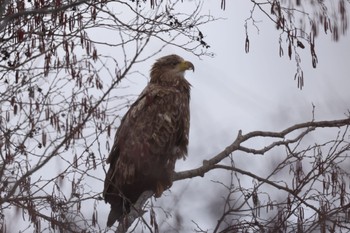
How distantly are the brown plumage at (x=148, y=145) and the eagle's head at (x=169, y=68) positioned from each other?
0.93 feet

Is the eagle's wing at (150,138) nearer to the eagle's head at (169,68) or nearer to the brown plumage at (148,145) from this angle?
the brown plumage at (148,145)

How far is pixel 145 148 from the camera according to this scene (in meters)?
7.25

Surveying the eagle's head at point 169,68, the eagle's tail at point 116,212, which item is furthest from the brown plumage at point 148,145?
the eagle's head at point 169,68

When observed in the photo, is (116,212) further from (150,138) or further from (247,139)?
(247,139)

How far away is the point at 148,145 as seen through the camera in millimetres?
7289

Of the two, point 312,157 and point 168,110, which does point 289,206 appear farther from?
point 168,110

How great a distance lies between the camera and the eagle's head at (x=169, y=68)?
7953 mm

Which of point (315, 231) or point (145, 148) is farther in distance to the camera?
point (145, 148)

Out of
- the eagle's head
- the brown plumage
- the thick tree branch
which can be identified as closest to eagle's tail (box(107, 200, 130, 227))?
the brown plumage

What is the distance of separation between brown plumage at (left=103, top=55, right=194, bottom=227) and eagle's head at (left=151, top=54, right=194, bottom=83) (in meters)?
0.28

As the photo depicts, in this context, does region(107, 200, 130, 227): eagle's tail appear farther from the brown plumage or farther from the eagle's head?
the eagle's head

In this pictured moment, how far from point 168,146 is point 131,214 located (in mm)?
1371

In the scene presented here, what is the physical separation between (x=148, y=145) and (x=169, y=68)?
1.12m

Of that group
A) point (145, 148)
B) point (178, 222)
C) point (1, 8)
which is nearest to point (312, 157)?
point (178, 222)
